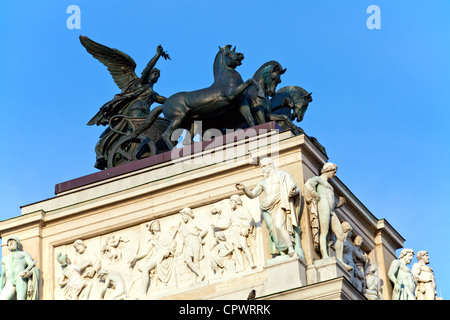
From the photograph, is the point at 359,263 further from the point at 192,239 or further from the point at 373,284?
the point at 192,239

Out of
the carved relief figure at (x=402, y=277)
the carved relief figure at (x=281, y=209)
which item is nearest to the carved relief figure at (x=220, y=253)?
the carved relief figure at (x=281, y=209)

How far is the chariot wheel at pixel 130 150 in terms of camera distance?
4094 cm

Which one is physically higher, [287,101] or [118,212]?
[287,101]

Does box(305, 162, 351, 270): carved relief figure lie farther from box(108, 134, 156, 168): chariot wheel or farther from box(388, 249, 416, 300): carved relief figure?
box(108, 134, 156, 168): chariot wheel

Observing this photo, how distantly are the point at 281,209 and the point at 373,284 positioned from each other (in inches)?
117

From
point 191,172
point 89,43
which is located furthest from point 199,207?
point 89,43

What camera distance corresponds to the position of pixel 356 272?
38.7 meters

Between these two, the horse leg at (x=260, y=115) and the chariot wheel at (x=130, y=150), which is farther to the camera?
the chariot wheel at (x=130, y=150)

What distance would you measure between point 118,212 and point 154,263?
1.42 meters

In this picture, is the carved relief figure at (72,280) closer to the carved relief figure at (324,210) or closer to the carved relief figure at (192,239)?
the carved relief figure at (192,239)

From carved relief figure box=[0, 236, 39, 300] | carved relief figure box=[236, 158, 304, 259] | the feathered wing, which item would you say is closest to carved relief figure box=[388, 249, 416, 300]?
carved relief figure box=[236, 158, 304, 259]

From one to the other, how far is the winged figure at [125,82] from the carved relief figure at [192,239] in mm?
4126
